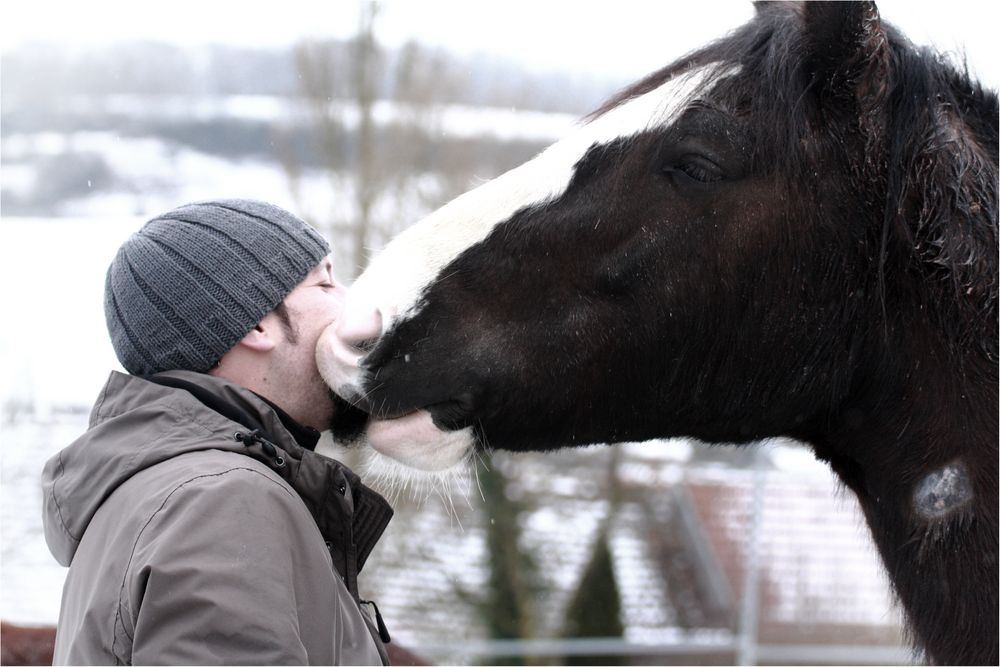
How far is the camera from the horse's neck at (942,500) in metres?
1.71

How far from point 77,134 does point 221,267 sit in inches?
292

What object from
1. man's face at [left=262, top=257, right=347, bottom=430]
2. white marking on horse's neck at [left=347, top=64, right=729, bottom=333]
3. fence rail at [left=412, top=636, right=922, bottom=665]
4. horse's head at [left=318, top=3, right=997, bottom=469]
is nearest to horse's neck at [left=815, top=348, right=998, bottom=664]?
horse's head at [left=318, top=3, right=997, bottom=469]

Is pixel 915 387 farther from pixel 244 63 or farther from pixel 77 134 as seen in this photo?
pixel 77 134

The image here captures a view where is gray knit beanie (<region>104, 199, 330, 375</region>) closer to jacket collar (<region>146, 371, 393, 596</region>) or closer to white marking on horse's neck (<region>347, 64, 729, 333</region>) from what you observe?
jacket collar (<region>146, 371, 393, 596</region>)

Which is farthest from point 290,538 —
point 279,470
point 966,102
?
point 966,102

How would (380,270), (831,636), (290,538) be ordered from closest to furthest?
1. (290,538)
2. (380,270)
3. (831,636)

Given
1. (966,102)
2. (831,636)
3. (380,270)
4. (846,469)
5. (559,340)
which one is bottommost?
(831,636)

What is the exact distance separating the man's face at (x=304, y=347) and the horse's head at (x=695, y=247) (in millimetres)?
50

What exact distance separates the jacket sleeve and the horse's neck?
3.95 ft

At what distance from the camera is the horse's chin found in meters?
1.85

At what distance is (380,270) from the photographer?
1.84m

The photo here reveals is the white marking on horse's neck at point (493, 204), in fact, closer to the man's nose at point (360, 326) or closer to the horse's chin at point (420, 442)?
the man's nose at point (360, 326)

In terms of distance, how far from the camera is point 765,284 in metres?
1.85

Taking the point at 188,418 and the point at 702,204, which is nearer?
the point at 188,418
